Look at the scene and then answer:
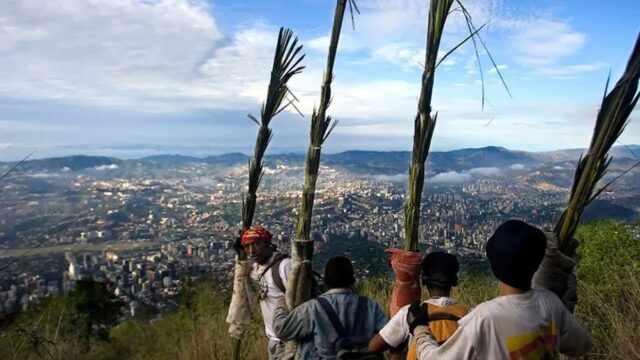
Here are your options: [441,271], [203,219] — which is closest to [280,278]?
[441,271]

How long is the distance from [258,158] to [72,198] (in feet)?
9.46

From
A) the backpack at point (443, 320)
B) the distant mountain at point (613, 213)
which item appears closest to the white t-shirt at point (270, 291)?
the backpack at point (443, 320)

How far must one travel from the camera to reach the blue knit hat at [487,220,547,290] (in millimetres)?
2123

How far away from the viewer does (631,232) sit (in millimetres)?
7758

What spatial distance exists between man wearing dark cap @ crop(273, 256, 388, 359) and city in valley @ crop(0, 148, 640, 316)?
0.74 meters

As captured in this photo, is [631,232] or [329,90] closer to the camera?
[329,90]

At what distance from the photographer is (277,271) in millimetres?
4410

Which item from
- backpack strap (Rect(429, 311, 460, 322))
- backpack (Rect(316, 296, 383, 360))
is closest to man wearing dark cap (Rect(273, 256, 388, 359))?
backpack (Rect(316, 296, 383, 360))

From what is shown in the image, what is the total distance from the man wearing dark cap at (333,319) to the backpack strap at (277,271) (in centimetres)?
56

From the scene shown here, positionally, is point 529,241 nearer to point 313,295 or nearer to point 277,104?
point 313,295

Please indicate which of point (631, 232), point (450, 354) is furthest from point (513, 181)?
point (450, 354)

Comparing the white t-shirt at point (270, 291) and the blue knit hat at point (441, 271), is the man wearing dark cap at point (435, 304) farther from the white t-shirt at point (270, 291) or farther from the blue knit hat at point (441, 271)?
the white t-shirt at point (270, 291)

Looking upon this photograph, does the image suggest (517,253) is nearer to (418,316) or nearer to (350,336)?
(418,316)

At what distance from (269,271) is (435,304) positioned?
193 centimetres
